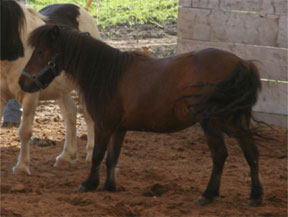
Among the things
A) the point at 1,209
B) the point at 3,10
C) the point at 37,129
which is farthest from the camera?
the point at 37,129

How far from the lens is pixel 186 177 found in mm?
6039

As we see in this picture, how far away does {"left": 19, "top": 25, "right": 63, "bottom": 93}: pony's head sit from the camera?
17.5 feet

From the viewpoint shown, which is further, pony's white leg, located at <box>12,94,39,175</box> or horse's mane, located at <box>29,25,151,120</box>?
pony's white leg, located at <box>12,94,39,175</box>

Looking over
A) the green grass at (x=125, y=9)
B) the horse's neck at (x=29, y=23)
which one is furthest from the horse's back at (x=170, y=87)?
the green grass at (x=125, y=9)

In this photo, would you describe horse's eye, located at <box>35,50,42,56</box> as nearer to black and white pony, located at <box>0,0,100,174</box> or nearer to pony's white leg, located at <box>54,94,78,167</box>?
black and white pony, located at <box>0,0,100,174</box>

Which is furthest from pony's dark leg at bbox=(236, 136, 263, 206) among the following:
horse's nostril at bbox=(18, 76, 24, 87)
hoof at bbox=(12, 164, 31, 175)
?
hoof at bbox=(12, 164, 31, 175)

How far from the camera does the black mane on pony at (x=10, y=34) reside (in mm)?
5977

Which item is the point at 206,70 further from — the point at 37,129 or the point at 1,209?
the point at 37,129

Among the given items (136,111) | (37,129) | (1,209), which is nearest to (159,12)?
(37,129)

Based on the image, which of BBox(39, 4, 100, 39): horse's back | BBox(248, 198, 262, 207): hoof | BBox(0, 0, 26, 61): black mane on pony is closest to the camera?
BBox(248, 198, 262, 207): hoof

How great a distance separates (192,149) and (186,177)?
146 centimetres

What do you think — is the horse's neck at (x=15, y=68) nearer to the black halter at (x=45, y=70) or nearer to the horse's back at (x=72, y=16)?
the black halter at (x=45, y=70)

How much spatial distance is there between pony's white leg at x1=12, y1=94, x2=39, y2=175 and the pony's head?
2.07ft

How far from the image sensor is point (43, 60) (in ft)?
17.6
